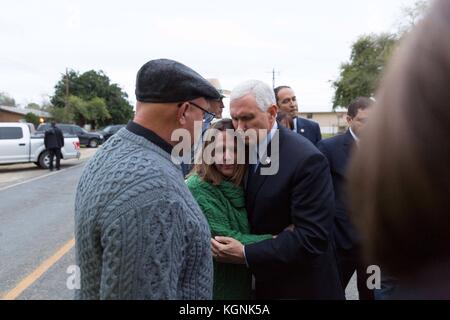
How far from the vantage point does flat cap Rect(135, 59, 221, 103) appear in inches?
60.0

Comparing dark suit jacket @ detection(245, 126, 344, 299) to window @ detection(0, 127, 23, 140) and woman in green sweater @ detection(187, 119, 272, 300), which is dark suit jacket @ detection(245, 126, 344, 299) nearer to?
woman in green sweater @ detection(187, 119, 272, 300)

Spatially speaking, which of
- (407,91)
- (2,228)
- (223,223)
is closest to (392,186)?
(407,91)

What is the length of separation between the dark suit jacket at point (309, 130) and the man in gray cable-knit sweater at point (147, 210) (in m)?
3.70

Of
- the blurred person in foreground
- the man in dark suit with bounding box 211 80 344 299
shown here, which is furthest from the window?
the blurred person in foreground

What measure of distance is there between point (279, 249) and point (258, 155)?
0.51m

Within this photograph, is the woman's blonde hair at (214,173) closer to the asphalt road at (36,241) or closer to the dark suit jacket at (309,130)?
the asphalt road at (36,241)

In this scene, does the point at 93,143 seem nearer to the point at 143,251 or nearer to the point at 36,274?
the point at 36,274

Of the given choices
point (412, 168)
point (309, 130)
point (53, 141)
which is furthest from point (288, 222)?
point (53, 141)

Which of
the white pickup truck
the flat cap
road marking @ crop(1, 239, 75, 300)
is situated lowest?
road marking @ crop(1, 239, 75, 300)

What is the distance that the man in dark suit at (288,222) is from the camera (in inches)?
84.4

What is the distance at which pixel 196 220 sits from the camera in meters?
1.45

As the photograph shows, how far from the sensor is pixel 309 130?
5.28m

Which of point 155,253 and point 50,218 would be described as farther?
point 50,218
